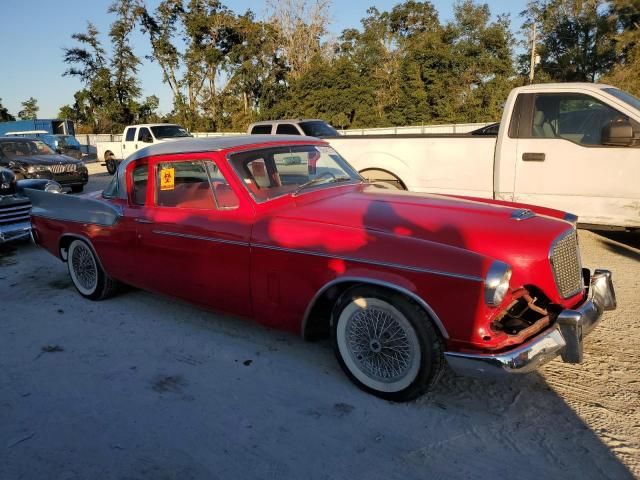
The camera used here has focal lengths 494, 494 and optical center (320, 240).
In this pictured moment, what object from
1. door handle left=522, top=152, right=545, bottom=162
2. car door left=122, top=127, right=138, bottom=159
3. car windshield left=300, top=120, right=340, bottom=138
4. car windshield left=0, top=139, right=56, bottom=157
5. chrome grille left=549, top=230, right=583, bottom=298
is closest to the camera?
chrome grille left=549, top=230, right=583, bottom=298

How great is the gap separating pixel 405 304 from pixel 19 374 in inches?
112

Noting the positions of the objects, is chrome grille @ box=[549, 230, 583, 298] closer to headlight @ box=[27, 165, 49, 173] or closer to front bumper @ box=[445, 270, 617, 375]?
front bumper @ box=[445, 270, 617, 375]

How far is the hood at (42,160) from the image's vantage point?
40.5 feet

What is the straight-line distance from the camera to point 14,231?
7129 millimetres

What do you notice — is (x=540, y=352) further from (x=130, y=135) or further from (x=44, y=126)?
(x=44, y=126)

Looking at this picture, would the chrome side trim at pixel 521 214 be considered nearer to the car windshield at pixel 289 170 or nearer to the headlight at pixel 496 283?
the headlight at pixel 496 283

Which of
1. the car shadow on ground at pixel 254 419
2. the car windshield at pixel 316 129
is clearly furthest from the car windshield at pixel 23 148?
the car shadow on ground at pixel 254 419

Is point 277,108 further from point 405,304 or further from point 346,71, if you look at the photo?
point 405,304

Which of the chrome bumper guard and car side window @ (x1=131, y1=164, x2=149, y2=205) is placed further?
the chrome bumper guard

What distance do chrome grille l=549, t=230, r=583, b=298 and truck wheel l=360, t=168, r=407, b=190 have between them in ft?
12.2

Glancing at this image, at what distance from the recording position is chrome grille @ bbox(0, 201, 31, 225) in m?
7.20

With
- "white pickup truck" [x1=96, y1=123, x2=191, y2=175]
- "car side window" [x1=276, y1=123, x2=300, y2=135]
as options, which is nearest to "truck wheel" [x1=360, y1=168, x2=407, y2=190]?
"car side window" [x1=276, y1=123, x2=300, y2=135]

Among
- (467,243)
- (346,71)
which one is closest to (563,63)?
(346,71)

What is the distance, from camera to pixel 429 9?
40375mm
